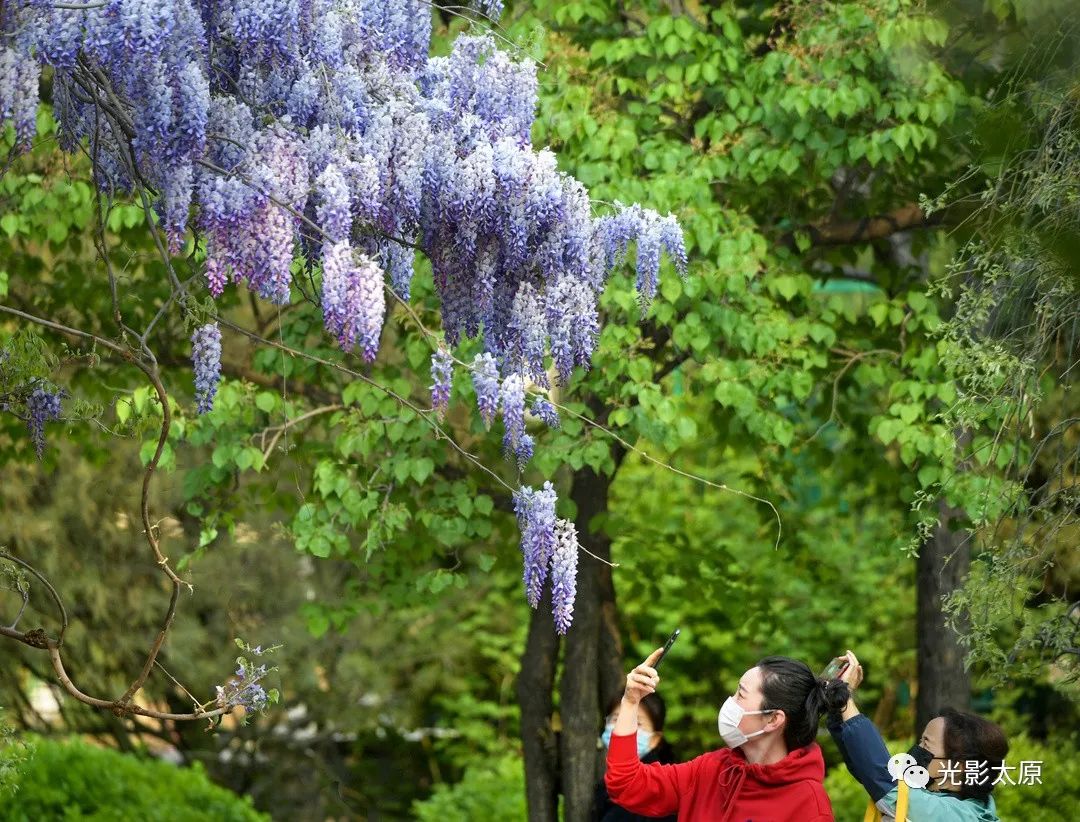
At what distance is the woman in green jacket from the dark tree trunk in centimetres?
477

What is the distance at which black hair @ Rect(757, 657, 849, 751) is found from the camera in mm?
4648

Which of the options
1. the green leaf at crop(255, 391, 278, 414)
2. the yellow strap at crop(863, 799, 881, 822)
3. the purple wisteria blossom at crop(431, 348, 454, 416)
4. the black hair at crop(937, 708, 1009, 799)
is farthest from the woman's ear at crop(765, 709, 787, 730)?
the green leaf at crop(255, 391, 278, 414)

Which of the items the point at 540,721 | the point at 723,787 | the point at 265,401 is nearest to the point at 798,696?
the point at 723,787

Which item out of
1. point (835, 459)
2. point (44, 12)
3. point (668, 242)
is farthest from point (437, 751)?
point (44, 12)

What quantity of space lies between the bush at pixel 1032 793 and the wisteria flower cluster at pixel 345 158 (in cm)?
544

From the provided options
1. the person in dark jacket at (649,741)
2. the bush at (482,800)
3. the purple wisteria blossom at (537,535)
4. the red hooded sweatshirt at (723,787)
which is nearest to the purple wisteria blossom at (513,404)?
the purple wisteria blossom at (537,535)

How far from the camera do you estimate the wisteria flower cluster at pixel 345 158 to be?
4.75 meters

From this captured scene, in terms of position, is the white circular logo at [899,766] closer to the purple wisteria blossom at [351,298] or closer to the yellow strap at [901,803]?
the yellow strap at [901,803]

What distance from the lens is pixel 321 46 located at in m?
5.13

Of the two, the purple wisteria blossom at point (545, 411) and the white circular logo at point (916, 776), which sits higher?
the purple wisteria blossom at point (545, 411)

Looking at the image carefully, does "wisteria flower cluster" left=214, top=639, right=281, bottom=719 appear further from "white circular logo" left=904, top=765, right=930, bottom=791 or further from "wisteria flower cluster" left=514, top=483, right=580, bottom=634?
"white circular logo" left=904, top=765, right=930, bottom=791

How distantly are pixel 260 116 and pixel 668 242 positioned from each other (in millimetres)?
1363

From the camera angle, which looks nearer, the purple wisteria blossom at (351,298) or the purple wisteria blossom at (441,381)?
the purple wisteria blossom at (351,298)

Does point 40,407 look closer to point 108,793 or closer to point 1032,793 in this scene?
point 108,793
